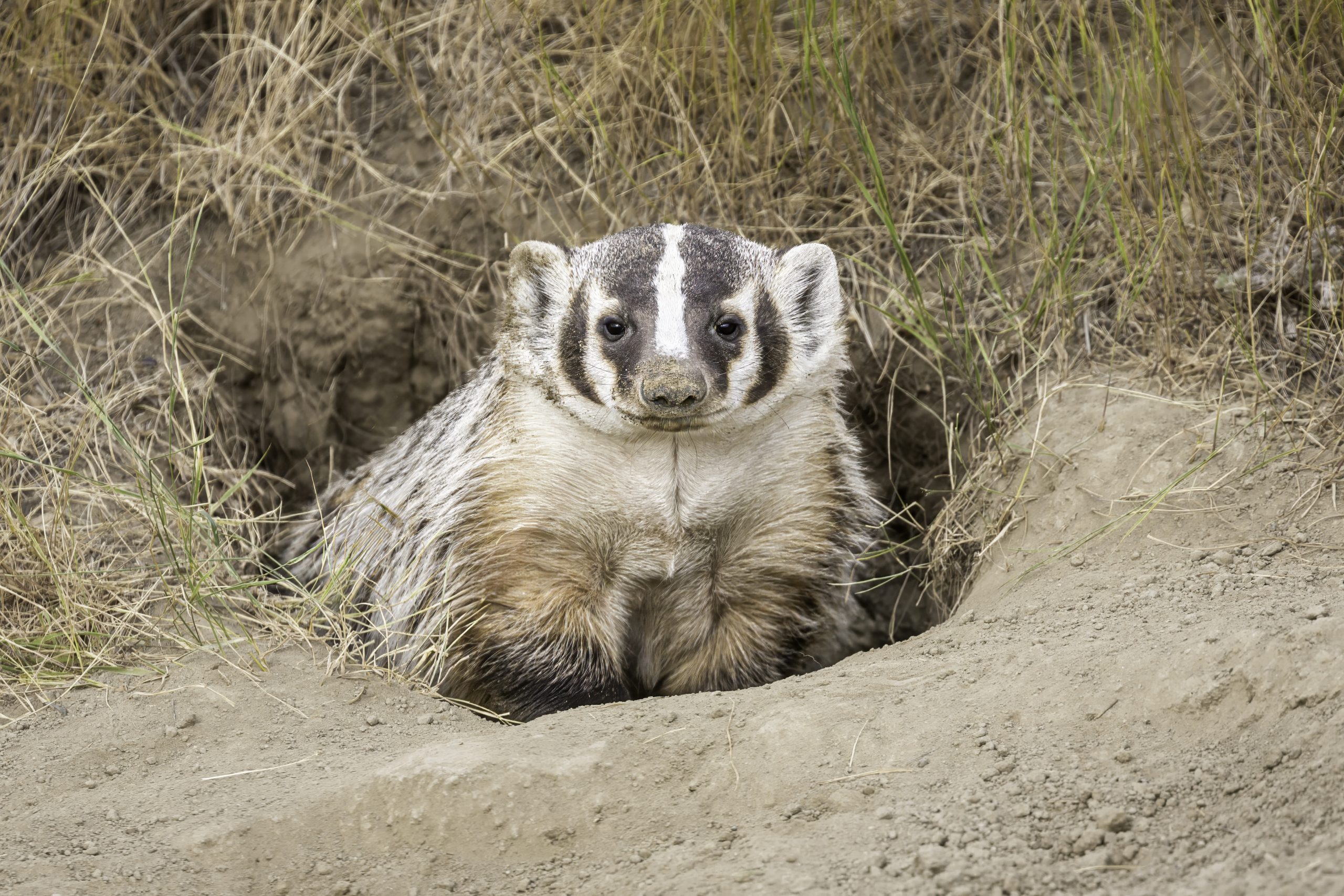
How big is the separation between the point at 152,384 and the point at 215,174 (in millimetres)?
742

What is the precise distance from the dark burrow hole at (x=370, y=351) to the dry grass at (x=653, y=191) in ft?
0.08

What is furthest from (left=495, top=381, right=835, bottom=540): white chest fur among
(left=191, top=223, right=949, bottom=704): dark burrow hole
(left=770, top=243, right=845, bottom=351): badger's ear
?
(left=191, top=223, right=949, bottom=704): dark burrow hole

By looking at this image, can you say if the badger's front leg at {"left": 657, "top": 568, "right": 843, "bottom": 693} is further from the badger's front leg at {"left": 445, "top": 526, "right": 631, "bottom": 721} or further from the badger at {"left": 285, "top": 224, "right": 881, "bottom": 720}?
the badger's front leg at {"left": 445, "top": 526, "right": 631, "bottom": 721}

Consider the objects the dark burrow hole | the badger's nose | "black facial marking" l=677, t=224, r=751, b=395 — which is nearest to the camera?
the badger's nose

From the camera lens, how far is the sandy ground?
1989mm

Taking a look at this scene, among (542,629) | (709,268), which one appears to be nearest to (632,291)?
(709,268)

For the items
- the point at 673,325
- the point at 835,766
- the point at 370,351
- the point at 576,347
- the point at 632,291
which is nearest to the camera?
the point at 835,766

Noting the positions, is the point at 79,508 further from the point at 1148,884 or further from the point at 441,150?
the point at 1148,884

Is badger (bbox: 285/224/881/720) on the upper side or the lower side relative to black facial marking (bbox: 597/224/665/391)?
lower

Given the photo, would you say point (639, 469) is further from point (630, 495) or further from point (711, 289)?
point (711, 289)

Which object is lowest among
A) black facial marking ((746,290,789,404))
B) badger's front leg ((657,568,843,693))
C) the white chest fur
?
badger's front leg ((657,568,843,693))

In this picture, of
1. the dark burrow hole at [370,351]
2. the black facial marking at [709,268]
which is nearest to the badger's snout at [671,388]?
the black facial marking at [709,268]

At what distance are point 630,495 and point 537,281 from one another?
1.97 feet

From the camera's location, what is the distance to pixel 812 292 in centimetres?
346
